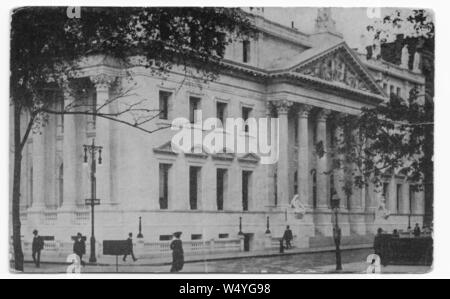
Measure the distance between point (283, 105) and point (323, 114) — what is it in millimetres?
976

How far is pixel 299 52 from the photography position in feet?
63.9

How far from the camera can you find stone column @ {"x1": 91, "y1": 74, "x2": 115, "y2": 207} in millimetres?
17531

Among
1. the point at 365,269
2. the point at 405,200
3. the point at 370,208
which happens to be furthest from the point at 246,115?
the point at 365,269

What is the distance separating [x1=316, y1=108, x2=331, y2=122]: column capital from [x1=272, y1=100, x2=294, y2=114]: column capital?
2.01 ft

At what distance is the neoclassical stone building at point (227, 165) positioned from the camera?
1766 centimetres

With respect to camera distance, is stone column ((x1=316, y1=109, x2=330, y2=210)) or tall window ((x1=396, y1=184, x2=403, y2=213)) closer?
tall window ((x1=396, y1=184, x2=403, y2=213))

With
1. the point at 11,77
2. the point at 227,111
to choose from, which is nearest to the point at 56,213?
the point at 11,77

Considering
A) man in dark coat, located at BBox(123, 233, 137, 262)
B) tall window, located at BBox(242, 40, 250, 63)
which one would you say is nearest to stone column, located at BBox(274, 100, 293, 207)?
tall window, located at BBox(242, 40, 250, 63)

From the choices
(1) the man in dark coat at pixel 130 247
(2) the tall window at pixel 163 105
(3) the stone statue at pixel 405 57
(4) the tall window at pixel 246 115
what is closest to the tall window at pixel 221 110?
(4) the tall window at pixel 246 115

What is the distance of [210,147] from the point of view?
59.2ft

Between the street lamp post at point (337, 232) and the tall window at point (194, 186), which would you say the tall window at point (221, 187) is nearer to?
the tall window at point (194, 186)

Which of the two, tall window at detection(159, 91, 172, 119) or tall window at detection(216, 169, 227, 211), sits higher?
tall window at detection(159, 91, 172, 119)

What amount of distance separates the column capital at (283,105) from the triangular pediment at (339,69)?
0.65 meters

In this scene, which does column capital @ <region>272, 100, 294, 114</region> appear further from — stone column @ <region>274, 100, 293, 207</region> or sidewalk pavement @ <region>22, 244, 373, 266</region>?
sidewalk pavement @ <region>22, 244, 373, 266</region>
